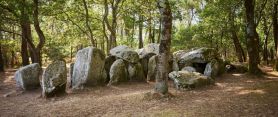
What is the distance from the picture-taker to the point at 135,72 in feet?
52.2

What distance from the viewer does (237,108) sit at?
8.67 m

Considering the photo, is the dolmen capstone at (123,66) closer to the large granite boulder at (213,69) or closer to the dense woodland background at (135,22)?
the large granite boulder at (213,69)

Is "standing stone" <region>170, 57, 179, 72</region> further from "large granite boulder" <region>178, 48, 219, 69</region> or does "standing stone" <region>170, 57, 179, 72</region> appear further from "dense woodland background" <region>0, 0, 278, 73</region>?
"dense woodland background" <region>0, 0, 278, 73</region>

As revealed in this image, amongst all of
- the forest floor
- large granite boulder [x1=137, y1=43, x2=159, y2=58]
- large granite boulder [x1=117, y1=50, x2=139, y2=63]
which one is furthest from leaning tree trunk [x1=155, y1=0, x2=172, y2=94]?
large granite boulder [x1=137, y1=43, x2=159, y2=58]

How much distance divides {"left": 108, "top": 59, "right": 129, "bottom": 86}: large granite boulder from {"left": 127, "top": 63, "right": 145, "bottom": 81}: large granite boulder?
1.36 feet

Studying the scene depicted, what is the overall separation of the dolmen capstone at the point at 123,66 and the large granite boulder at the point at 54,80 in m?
2.86

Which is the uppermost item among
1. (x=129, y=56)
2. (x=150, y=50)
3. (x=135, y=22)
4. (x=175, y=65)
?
(x=135, y=22)

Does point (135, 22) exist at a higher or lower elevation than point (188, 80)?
higher

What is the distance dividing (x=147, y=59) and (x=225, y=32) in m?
13.0

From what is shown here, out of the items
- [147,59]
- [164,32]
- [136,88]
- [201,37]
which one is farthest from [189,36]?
[164,32]

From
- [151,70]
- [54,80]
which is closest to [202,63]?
[151,70]

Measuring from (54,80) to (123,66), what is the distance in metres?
3.98

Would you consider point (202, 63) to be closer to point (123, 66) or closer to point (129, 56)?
point (129, 56)

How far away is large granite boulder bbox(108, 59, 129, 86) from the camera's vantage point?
15.1 meters
